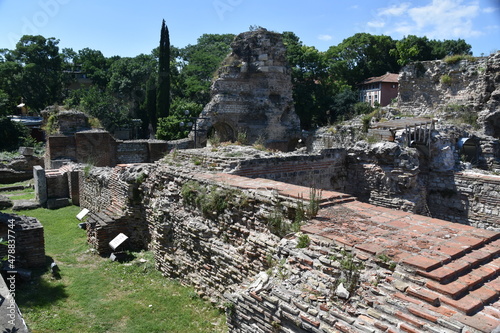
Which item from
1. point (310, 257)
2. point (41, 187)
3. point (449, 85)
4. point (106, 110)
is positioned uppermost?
point (449, 85)

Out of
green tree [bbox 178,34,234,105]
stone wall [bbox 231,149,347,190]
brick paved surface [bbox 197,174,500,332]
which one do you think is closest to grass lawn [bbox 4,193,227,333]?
brick paved surface [bbox 197,174,500,332]

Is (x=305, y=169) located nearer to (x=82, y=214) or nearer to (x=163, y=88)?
(x=82, y=214)

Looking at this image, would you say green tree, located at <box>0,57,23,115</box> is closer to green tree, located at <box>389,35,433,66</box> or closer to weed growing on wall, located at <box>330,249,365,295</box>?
green tree, located at <box>389,35,433,66</box>

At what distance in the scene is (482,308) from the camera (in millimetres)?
2494

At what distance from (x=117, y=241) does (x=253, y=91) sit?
16631mm

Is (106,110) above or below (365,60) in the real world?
below

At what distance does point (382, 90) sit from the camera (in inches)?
1239

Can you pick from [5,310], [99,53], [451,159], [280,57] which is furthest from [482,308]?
[99,53]

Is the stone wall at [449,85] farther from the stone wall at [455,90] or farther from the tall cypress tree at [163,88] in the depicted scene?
the tall cypress tree at [163,88]

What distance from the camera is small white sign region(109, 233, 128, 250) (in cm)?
727

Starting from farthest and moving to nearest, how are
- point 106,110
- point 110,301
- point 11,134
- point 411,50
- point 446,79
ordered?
point 411,50
point 106,110
point 11,134
point 446,79
point 110,301

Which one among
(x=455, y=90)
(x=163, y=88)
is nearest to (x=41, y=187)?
(x=163, y=88)

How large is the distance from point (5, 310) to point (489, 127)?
58.7 feet

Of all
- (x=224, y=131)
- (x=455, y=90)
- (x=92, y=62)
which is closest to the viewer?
(x=455, y=90)
